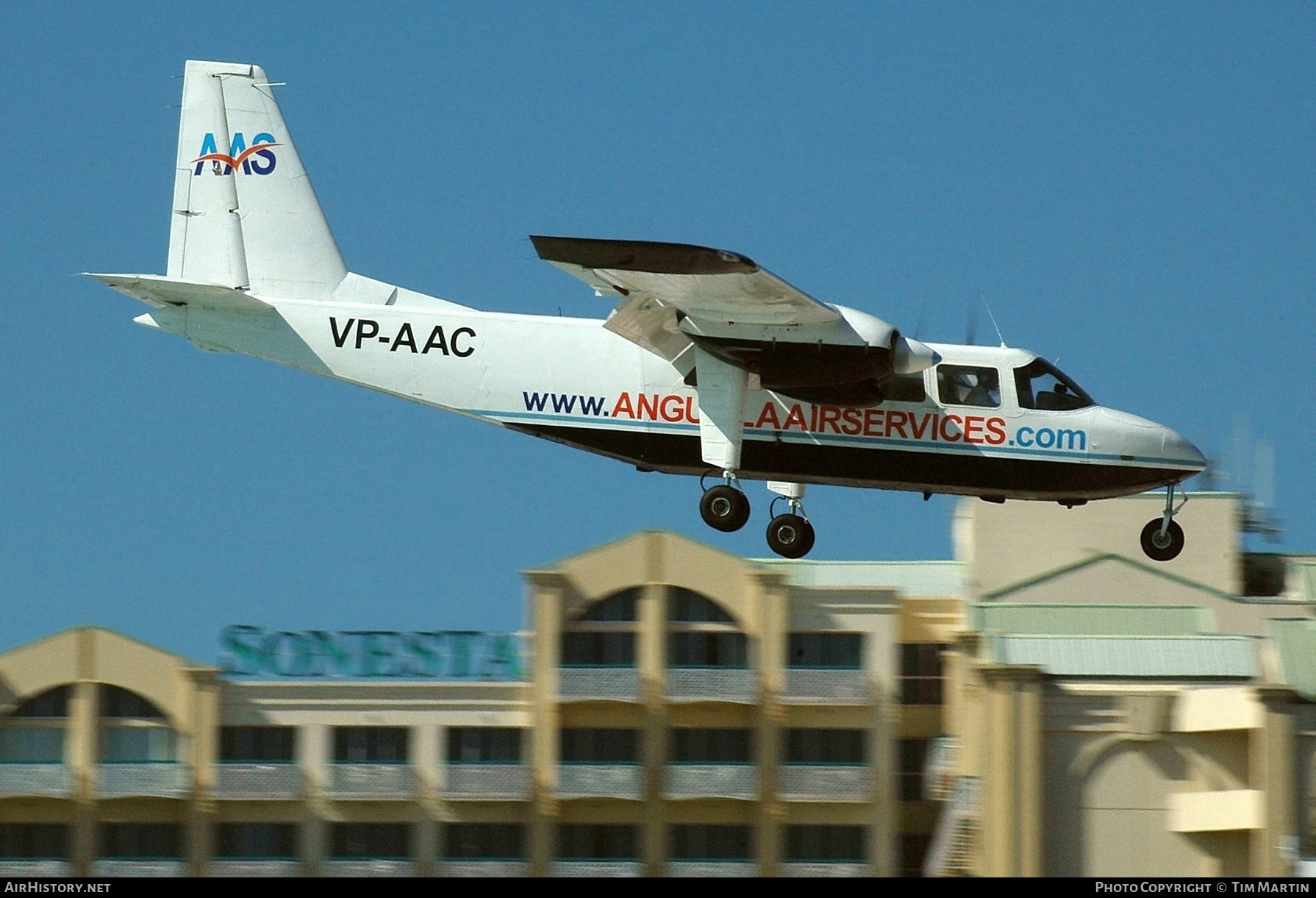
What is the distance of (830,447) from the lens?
26188 millimetres

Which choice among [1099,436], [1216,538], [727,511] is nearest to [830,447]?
[727,511]

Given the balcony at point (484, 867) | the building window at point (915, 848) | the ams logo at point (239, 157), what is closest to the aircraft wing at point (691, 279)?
the ams logo at point (239, 157)

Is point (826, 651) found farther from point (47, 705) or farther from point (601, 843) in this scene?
point (47, 705)

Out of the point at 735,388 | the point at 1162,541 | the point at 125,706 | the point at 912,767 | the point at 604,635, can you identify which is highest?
the point at 735,388

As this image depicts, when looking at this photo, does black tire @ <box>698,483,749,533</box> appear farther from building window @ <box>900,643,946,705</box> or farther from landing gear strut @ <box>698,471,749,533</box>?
building window @ <box>900,643,946,705</box>

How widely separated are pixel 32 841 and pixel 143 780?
2.60 metres

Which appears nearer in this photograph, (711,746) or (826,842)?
(826,842)

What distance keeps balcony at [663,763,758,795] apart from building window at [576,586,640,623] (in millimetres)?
3503

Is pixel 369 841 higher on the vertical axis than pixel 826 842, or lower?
lower

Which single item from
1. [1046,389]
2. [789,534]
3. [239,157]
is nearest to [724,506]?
[789,534]

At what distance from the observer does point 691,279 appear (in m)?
24.4

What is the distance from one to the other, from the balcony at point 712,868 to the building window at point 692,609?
511 centimetres

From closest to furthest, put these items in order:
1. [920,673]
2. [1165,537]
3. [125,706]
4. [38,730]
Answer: [1165,537] < [38,730] < [125,706] < [920,673]

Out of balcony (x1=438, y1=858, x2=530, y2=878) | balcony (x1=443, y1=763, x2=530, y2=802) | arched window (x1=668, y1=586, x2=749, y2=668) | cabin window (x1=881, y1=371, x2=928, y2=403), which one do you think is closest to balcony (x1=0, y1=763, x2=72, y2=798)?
balcony (x1=443, y1=763, x2=530, y2=802)
